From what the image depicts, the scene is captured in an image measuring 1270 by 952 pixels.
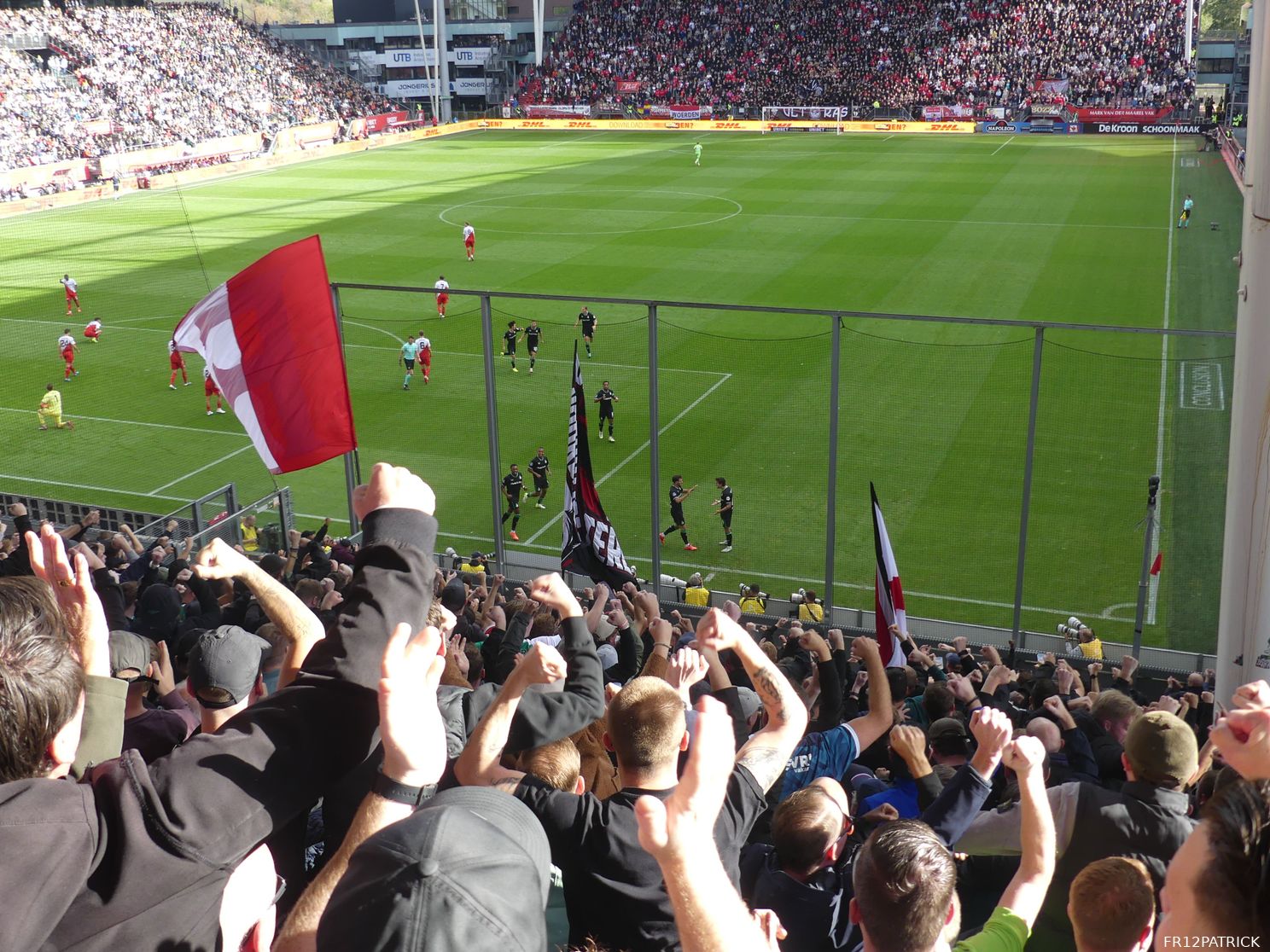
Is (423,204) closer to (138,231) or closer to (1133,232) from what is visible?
(138,231)

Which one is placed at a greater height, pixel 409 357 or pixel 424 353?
pixel 424 353

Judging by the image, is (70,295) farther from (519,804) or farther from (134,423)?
(519,804)

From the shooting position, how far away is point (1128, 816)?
13.2 feet

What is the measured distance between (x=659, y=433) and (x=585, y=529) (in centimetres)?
800

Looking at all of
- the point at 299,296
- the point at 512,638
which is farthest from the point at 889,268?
the point at 512,638

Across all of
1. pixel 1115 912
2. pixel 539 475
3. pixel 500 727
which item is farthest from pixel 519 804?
pixel 539 475

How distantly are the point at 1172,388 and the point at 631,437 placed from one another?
10.4 m

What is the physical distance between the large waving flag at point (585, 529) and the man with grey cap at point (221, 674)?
8281 mm

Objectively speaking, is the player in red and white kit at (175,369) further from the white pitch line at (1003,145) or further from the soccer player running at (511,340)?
the white pitch line at (1003,145)

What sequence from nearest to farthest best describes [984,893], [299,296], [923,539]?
[984,893]
[299,296]
[923,539]

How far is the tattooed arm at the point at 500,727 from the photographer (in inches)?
130

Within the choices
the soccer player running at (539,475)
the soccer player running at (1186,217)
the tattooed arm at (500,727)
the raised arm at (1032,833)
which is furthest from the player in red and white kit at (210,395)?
the soccer player running at (1186,217)

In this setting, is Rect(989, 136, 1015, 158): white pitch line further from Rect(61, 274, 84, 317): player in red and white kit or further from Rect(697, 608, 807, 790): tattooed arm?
Rect(697, 608, 807, 790): tattooed arm

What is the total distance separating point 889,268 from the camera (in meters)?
31.9
